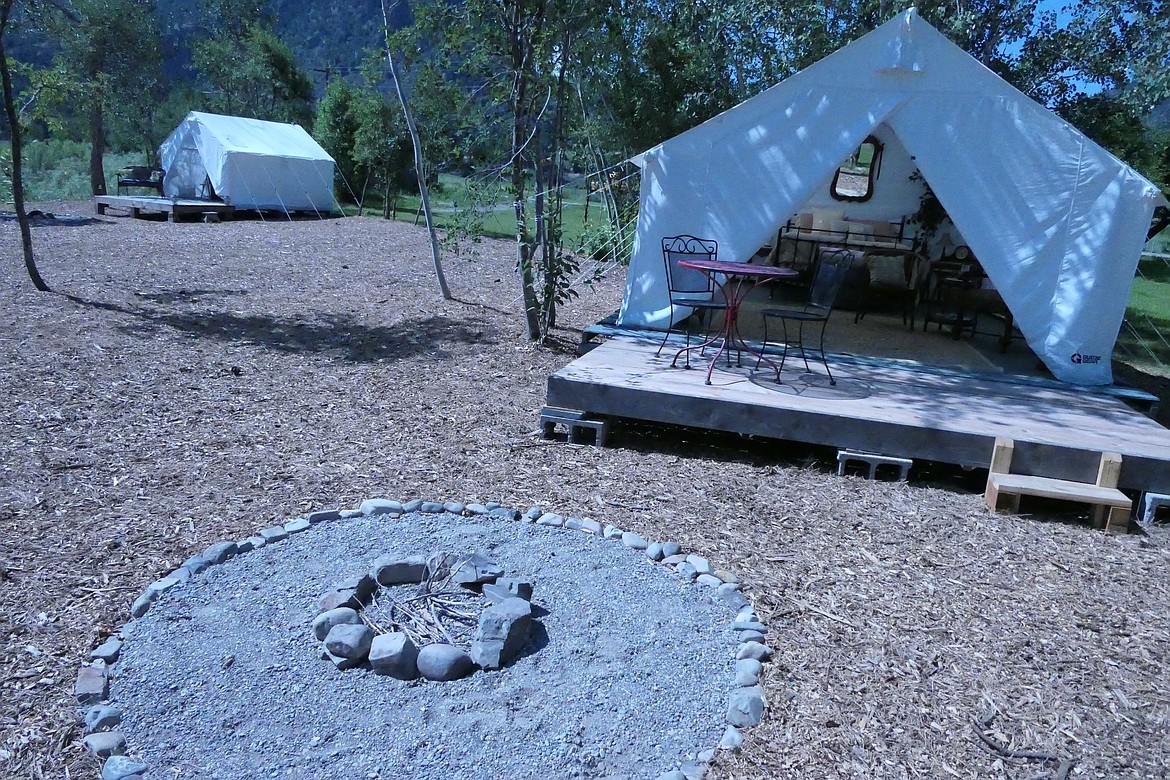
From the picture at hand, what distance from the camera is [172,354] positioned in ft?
22.2

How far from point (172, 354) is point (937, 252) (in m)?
8.90

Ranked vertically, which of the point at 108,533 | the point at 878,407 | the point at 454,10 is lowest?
→ the point at 108,533

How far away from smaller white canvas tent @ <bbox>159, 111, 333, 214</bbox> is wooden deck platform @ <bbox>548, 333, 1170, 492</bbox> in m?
14.1

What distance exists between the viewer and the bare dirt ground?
2.79 meters

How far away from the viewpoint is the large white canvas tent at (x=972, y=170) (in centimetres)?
639

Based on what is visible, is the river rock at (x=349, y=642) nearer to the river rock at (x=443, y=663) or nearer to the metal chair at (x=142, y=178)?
Result: the river rock at (x=443, y=663)

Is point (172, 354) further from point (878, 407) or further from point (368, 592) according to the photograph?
point (878, 407)

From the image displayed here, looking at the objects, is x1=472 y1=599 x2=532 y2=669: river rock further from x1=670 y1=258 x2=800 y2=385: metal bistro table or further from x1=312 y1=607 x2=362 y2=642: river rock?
x1=670 y1=258 x2=800 y2=385: metal bistro table

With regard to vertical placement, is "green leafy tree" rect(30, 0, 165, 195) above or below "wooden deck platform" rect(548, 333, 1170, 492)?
above

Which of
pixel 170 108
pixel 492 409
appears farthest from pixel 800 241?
pixel 170 108

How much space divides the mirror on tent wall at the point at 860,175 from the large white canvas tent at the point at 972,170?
4563 mm

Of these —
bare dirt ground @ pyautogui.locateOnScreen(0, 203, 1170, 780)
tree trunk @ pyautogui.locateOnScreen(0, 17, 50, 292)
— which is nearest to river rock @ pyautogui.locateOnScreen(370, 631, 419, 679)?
bare dirt ground @ pyautogui.locateOnScreen(0, 203, 1170, 780)

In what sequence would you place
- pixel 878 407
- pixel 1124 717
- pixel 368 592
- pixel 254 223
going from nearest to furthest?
pixel 1124 717, pixel 368 592, pixel 878 407, pixel 254 223

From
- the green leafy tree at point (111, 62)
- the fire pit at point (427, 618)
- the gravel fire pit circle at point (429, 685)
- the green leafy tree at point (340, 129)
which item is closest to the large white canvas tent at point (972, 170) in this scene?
the gravel fire pit circle at point (429, 685)
